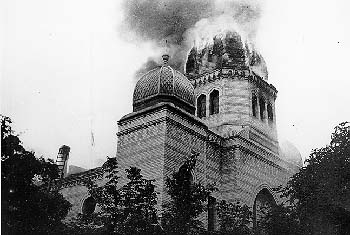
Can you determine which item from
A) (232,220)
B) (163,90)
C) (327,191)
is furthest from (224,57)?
(327,191)

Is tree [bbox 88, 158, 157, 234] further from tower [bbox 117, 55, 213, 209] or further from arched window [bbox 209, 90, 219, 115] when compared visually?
arched window [bbox 209, 90, 219, 115]

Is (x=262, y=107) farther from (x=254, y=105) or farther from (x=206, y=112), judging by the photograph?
(x=206, y=112)

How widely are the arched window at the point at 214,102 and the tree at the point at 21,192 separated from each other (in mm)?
7668

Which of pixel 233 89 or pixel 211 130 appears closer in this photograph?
pixel 211 130

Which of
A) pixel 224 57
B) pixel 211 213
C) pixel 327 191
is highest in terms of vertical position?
pixel 224 57

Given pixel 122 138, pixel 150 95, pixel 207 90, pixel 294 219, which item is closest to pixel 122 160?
pixel 122 138

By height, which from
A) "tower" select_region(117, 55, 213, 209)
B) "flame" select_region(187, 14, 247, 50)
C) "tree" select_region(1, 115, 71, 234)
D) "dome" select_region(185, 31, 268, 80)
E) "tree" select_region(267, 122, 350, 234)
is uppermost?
"dome" select_region(185, 31, 268, 80)

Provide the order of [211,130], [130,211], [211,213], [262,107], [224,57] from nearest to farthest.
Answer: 1. [130,211]
2. [211,213]
3. [211,130]
4. [224,57]
5. [262,107]

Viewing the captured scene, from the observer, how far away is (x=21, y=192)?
716 centimetres

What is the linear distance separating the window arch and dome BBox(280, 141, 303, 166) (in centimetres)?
256

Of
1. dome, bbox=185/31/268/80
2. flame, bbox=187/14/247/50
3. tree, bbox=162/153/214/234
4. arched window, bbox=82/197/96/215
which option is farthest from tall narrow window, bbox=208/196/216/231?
dome, bbox=185/31/268/80

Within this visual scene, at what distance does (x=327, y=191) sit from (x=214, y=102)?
5.97 m

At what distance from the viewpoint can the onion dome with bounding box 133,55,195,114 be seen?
38.2ft

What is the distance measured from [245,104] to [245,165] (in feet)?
7.66
